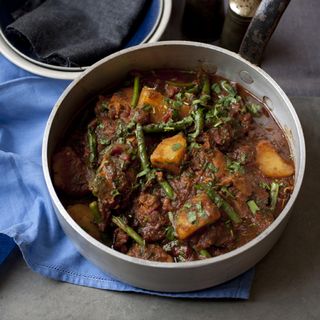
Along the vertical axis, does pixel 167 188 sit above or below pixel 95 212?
above

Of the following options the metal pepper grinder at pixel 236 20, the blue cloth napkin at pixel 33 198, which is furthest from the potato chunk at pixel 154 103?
the metal pepper grinder at pixel 236 20

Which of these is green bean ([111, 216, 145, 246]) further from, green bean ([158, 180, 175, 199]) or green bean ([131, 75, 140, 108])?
green bean ([131, 75, 140, 108])

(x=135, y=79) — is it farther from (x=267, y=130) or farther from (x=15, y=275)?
(x=15, y=275)

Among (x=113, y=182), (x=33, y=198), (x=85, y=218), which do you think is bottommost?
(x=33, y=198)

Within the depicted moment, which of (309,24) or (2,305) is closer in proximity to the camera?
(2,305)

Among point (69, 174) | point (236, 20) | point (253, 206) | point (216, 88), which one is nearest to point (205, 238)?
→ point (253, 206)

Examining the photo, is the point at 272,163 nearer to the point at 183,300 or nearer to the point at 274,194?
the point at 274,194

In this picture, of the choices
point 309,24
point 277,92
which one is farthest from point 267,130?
point 309,24
